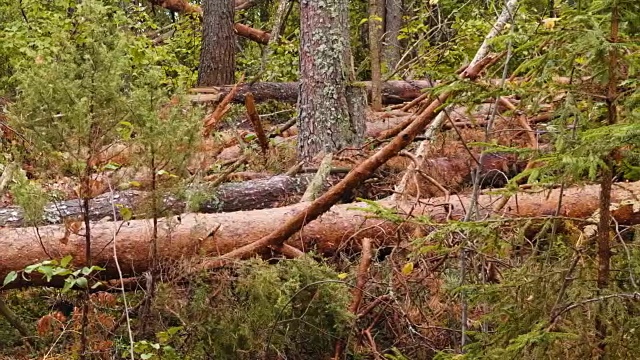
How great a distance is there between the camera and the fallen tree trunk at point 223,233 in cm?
501

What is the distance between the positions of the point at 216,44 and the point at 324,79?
5.50 meters

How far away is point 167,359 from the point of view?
4270 mm

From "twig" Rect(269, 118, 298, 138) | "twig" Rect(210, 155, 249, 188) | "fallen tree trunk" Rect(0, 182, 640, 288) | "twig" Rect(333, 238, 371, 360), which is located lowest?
"twig" Rect(333, 238, 371, 360)

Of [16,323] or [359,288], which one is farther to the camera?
[16,323]

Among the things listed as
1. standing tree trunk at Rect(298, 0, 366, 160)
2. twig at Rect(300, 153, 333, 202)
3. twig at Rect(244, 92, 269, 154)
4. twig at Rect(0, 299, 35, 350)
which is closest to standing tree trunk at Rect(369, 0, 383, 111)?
standing tree trunk at Rect(298, 0, 366, 160)

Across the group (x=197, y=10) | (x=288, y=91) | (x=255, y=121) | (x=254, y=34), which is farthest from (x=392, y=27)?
(x=255, y=121)

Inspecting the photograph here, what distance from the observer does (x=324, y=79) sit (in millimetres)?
7871

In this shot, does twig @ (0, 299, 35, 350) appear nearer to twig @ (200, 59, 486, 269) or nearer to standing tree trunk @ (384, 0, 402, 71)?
twig @ (200, 59, 486, 269)

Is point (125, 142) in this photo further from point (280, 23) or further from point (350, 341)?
point (280, 23)

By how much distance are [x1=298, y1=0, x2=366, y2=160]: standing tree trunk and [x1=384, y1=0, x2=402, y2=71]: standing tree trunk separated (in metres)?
7.56

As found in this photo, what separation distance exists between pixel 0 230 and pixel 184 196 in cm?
157

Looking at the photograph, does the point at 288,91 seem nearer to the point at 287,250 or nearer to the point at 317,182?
the point at 317,182

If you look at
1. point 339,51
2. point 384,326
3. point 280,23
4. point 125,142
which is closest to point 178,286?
point 125,142

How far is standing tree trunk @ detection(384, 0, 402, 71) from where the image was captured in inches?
608
